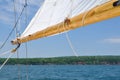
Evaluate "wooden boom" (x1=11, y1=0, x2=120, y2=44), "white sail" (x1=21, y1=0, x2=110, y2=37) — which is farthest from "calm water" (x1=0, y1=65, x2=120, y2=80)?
"wooden boom" (x1=11, y1=0, x2=120, y2=44)

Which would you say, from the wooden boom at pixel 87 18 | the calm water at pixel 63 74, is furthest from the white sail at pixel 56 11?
the calm water at pixel 63 74

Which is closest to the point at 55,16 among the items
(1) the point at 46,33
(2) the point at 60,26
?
(1) the point at 46,33

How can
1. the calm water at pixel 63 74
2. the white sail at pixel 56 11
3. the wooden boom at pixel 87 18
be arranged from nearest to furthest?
1. the wooden boom at pixel 87 18
2. the white sail at pixel 56 11
3. the calm water at pixel 63 74

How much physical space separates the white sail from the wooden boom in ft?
0.34

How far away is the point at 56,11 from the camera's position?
13.5ft

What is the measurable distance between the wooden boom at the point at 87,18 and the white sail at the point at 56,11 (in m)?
0.10

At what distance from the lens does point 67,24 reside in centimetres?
340

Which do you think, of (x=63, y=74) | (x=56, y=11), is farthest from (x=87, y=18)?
(x=63, y=74)

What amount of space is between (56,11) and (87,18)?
1.20 metres

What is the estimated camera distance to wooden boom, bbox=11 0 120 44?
2611 millimetres

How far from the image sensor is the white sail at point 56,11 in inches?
130

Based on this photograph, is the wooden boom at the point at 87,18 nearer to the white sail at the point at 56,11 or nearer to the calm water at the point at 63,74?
the white sail at the point at 56,11

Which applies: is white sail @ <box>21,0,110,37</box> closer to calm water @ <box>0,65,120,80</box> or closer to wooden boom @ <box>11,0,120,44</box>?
wooden boom @ <box>11,0,120,44</box>

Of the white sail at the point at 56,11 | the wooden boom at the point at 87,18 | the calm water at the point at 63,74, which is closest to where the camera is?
the wooden boom at the point at 87,18
